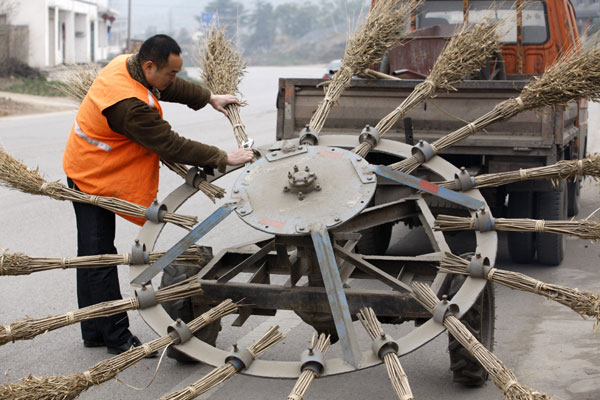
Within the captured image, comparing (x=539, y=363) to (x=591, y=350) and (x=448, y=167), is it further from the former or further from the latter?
(x=448, y=167)

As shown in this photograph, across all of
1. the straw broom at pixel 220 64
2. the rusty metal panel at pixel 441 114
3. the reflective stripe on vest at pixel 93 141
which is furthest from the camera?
the rusty metal panel at pixel 441 114

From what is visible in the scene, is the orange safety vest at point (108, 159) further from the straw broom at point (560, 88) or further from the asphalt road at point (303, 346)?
the straw broom at point (560, 88)

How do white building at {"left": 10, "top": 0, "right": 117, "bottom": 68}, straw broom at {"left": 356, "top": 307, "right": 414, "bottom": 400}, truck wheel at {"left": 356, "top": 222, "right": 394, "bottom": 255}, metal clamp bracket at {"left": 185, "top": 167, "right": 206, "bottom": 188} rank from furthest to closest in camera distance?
white building at {"left": 10, "top": 0, "right": 117, "bottom": 68}, truck wheel at {"left": 356, "top": 222, "right": 394, "bottom": 255}, metal clamp bracket at {"left": 185, "top": 167, "right": 206, "bottom": 188}, straw broom at {"left": 356, "top": 307, "right": 414, "bottom": 400}

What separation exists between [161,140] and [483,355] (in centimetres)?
201

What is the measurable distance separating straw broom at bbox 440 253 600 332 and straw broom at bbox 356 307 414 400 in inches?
17.2

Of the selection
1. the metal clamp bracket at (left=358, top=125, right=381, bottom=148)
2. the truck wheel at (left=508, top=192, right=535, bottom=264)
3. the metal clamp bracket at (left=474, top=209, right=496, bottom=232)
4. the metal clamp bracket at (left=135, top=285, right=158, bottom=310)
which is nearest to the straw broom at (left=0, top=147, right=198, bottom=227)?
the metal clamp bracket at (left=135, top=285, right=158, bottom=310)

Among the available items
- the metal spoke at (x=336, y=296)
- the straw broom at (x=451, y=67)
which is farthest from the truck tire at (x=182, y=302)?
the straw broom at (x=451, y=67)

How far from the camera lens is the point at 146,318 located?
3953 millimetres

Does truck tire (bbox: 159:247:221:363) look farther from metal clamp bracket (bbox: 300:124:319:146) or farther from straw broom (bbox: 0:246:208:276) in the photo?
metal clamp bracket (bbox: 300:124:319:146)

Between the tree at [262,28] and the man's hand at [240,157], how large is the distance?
103 m

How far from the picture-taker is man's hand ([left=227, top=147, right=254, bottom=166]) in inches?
175

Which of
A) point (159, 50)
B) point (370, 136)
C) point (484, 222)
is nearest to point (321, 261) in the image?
point (484, 222)

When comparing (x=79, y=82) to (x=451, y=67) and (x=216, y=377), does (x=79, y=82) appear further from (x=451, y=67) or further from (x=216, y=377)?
(x=216, y=377)

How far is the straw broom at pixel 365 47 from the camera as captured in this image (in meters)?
5.14
